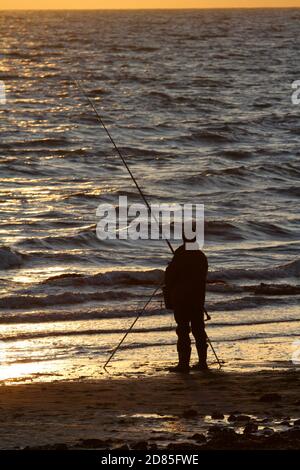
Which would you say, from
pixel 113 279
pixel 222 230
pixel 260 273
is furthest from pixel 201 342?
pixel 222 230

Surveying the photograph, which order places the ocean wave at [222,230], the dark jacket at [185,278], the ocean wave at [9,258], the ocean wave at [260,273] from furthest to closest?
the ocean wave at [222,230] < the ocean wave at [9,258] < the ocean wave at [260,273] < the dark jacket at [185,278]

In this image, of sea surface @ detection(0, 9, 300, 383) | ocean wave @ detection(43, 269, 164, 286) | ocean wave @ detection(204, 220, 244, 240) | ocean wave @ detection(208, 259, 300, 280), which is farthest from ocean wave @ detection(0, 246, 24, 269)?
ocean wave @ detection(204, 220, 244, 240)

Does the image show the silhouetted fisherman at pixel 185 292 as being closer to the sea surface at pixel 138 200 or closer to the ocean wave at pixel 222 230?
the sea surface at pixel 138 200

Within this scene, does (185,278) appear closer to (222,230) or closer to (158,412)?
(158,412)

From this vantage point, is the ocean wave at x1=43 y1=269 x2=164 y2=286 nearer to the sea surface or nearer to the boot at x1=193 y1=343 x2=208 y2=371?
the sea surface

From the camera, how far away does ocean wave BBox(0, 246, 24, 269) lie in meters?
17.4

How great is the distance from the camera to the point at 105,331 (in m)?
12.8

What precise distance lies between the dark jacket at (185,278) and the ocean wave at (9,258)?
7.55m

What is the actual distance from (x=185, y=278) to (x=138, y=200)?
13384mm

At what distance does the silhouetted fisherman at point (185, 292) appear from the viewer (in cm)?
1008

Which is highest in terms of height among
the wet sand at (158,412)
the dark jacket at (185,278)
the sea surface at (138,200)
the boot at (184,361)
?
the dark jacket at (185,278)

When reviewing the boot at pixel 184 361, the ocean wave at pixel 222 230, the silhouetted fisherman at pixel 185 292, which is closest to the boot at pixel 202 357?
the silhouetted fisherman at pixel 185 292

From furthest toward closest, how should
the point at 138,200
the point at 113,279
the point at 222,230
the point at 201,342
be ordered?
the point at 138,200 < the point at 222,230 < the point at 113,279 < the point at 201,342

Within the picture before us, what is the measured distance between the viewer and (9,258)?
17.7 meters
